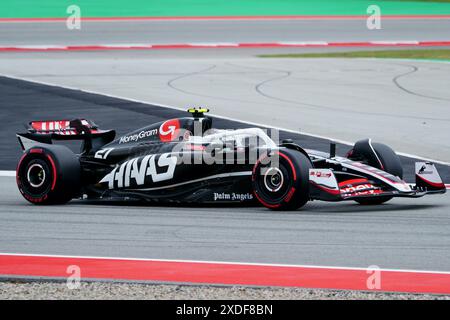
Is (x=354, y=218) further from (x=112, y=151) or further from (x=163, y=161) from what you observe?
(x=112, y=151)

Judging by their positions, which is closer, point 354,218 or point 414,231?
point 414,231

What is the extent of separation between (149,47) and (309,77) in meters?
8.49

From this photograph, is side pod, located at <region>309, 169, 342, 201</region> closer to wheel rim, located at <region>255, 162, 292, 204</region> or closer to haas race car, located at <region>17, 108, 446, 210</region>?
haas race car, located at <region>17, 108, 446, 210</region>

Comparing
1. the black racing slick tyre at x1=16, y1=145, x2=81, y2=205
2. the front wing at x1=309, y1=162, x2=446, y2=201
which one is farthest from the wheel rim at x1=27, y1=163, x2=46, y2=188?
the front wing at x1=309, y1=162, x2=446, y2=201

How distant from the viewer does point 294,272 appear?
28.4 feet

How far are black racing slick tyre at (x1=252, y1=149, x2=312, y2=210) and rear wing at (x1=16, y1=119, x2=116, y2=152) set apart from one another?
251cm

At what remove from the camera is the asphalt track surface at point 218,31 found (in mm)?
34719

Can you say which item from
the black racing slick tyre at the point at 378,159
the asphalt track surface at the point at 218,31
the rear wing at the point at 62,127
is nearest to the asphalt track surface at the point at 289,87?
the black racing slick tyre at the point at 378,159

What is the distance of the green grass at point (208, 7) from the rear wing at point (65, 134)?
31833 millimetres

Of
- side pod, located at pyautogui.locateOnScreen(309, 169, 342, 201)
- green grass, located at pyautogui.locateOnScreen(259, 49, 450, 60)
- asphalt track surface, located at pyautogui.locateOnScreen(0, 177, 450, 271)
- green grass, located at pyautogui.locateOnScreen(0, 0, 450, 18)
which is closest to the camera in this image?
asphalt track surface, located at pyautogui.locateOnScreen(0, 177, 450, 271)

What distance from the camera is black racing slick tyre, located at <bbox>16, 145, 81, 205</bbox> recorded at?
1212cm

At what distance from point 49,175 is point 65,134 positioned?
960 mm

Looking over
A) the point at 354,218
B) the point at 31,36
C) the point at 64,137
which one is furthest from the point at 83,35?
the point at 354,218

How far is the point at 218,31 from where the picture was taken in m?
37.3
